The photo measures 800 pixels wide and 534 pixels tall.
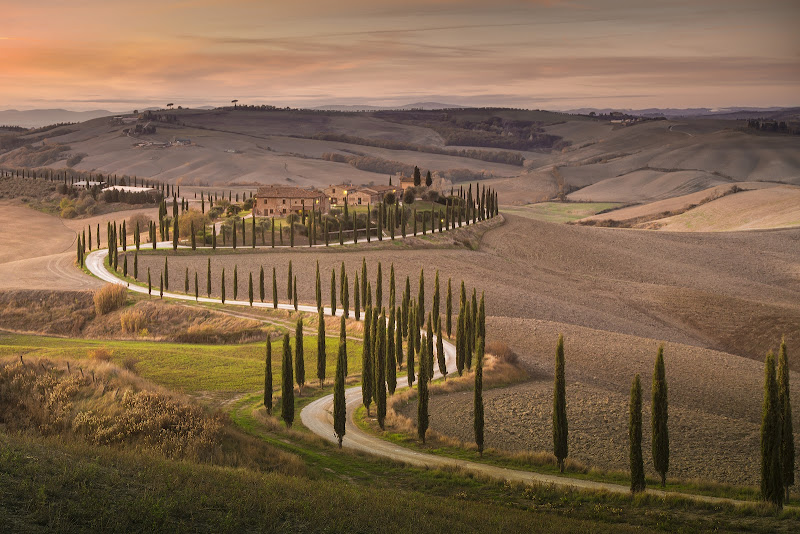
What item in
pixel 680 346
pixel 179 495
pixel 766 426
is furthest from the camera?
pixel 680 346

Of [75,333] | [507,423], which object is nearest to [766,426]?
[507,423]

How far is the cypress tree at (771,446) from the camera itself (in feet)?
95.0

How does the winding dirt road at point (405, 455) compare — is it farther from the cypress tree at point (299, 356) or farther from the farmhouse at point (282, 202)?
the farmhouse at point (282, 202)

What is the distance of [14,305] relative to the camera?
7088 cm

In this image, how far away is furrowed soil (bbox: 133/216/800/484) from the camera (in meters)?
39.3

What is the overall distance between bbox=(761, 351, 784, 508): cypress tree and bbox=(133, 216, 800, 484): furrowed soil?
156 inches

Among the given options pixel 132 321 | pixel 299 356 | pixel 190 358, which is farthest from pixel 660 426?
pixel 132 321

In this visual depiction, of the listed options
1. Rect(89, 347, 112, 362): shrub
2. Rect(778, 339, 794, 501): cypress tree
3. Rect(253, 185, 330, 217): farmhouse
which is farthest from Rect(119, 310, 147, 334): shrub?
Rect(253, 185, 330, 217): farmhouse

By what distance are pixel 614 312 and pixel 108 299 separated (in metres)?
48.1

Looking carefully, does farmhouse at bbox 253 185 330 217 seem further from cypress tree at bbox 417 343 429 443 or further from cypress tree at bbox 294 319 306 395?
cypress tree at bbox 417 343 429 443

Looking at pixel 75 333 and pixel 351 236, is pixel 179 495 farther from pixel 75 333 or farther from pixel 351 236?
pixel 351 236

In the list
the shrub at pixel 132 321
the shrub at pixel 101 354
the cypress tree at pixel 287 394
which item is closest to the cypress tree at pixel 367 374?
the cypress tree at pixel 287 394

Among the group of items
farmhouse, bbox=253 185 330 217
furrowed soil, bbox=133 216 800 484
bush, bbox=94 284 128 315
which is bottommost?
furrowed soil, bbox=133 216 800 484

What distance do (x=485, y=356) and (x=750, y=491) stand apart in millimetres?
23927
